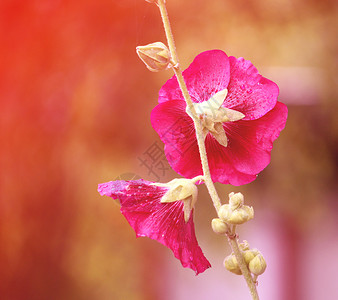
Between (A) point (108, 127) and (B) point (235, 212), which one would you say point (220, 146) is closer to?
(B) point (235, 212)

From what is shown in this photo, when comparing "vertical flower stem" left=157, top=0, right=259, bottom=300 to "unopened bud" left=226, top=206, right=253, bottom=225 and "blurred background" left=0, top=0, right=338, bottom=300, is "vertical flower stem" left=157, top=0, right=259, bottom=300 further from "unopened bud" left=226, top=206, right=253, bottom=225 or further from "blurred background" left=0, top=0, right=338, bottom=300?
"blurred background" left=0, top=0, right=338, bottom=300

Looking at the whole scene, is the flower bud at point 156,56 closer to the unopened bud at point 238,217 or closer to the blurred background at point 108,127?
the unopened bud at point 238,217

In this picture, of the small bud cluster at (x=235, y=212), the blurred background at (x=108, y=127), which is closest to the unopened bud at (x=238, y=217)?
the small bud cluster at (x=235, y=212)

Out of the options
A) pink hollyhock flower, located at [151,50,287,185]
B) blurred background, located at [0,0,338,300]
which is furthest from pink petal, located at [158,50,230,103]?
blurred background, located at [0,0,338,300]

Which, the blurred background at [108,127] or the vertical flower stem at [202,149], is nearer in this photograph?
the vertical flower stem at [202,149]

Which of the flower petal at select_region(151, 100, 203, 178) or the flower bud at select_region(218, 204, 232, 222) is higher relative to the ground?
the flower petal at select_region(151, 100, 203, 178)

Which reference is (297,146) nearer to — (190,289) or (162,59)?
(190,289)

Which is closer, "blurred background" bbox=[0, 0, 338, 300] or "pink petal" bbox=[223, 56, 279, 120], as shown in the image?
"pink petal" bbox=[223, 56, 279, 120]
